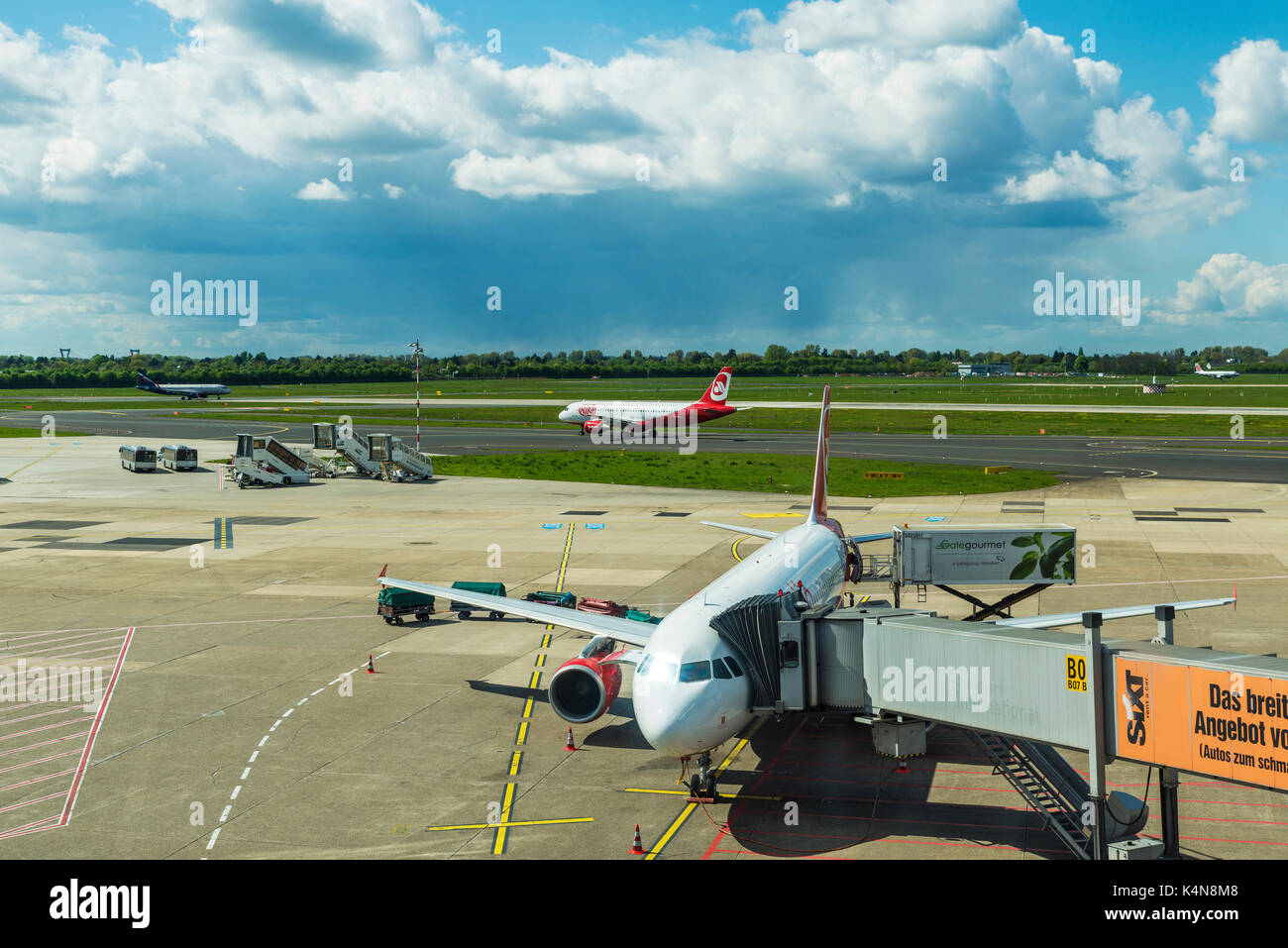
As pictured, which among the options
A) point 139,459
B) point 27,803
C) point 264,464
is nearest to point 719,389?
point 264,464

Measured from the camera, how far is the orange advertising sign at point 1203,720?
16766 mm

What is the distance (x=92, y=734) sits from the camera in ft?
96.1

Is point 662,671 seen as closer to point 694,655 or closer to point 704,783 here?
point 694,655

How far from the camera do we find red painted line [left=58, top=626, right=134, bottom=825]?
23.9 m

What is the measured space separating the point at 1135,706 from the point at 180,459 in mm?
103969

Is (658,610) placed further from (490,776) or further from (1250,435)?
(1250,435)

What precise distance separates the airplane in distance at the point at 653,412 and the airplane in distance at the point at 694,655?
97.4 metres

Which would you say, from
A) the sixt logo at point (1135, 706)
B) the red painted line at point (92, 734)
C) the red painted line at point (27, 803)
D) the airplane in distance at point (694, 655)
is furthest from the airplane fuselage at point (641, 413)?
the sixt logo at point (1135, 706)

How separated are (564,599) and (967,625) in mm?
22899

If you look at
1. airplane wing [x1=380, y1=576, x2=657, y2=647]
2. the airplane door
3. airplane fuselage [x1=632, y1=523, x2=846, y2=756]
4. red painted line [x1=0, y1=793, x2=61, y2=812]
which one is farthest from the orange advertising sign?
red painted line [x1=0, y1=793, x2=61, y2=812]

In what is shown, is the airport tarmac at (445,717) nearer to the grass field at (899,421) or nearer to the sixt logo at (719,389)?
the sixt logo at (719,389)
